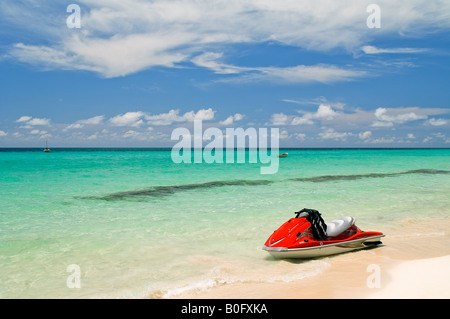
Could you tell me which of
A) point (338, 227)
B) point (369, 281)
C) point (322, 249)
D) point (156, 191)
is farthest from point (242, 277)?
point (156, 191)

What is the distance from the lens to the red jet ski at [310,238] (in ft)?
25.6

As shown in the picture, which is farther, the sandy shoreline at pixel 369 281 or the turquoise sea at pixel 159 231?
the turquoise sea at pixel 159 231

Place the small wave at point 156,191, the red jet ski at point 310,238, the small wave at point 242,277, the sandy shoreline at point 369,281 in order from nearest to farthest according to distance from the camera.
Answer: the sandy shoreline at point 369,281 → the small wave at point 242,277 → the red jet ski at point 310,238 → the small wave at point 156,191

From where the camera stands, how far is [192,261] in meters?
8.36

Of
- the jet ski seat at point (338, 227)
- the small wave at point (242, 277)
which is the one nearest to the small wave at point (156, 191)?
the small wave at point (242, 277)

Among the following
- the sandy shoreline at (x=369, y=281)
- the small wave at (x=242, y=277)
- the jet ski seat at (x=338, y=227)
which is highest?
the jet ski seat at (x=338, y=227)

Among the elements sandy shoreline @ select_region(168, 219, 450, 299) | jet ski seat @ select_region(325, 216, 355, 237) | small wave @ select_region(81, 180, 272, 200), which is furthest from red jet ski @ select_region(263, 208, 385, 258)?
small wave @ select_region(81, 180, 272, 200)

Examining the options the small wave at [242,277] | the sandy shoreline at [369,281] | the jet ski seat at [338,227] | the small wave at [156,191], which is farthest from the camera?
the small wave at [156,191]

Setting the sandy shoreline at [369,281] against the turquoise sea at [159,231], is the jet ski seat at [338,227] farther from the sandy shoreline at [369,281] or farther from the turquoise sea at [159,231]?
the turquoise sea at [159,231]

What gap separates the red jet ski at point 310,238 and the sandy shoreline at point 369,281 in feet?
0.93
